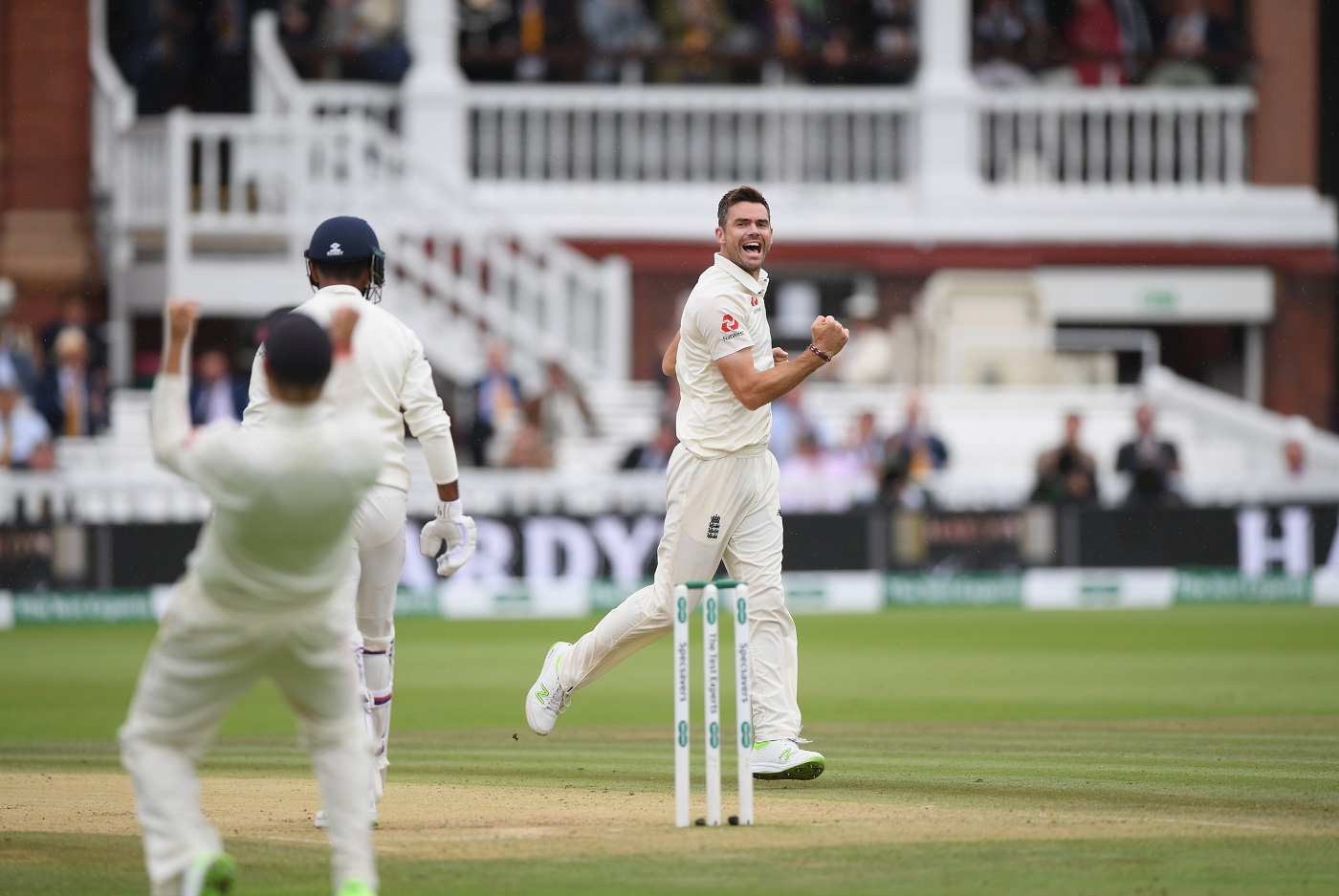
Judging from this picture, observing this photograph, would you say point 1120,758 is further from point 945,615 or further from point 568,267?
point 568,267

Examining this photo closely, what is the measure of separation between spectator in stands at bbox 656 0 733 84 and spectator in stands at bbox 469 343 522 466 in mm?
5667

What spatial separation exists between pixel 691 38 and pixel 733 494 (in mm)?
17303

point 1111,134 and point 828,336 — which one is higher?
point 1111,134

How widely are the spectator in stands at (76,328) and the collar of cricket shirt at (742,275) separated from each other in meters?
13.1

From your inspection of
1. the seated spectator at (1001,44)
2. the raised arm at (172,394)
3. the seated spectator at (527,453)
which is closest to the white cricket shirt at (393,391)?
the raised arm at (172,394)

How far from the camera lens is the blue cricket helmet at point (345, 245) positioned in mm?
7367

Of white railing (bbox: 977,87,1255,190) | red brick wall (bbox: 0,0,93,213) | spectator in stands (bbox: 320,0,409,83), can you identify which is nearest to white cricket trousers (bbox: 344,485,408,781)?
red brick wall (bbox: 0,0,93,213)

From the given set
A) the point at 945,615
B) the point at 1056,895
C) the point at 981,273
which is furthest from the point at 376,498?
the point at 981,273

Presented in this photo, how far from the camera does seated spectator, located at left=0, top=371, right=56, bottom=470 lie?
18.2 metres

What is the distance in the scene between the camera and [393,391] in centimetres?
743

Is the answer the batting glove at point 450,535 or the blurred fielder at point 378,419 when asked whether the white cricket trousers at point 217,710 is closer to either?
the blurred fielder at point 378,419

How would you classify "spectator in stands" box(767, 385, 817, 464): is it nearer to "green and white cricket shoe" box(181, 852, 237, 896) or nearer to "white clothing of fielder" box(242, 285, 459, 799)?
"white clothing of fielder" box(242, 285, 459, 799)

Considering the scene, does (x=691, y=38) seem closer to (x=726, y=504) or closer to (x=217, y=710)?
(x=726, y=504)

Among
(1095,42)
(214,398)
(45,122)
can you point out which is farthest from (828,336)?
(1095,42)
